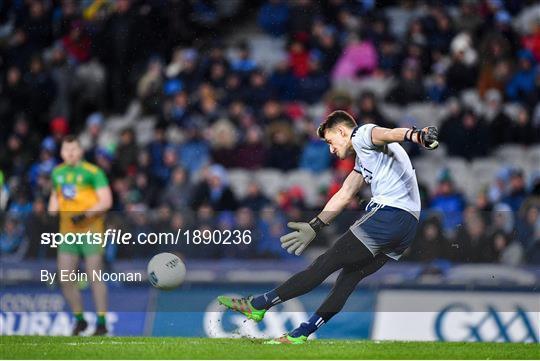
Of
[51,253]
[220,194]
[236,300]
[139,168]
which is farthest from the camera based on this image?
[139,168]

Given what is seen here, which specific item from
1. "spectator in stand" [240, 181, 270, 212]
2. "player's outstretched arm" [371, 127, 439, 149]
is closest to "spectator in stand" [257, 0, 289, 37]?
"spectator in stand" [240, 181, 270, 212]

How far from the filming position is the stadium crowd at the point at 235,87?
65.5 feet

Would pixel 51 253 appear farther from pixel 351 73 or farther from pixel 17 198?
pixel 351 73

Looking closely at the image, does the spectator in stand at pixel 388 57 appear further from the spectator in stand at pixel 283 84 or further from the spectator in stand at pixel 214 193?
the spectator in stand at pixel 214 193

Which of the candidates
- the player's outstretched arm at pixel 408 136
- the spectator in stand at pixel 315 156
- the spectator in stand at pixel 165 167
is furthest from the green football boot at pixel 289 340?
the spectator in stand at pixel 165 167

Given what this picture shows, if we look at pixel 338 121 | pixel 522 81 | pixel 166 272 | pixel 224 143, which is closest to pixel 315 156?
pixel 224 143

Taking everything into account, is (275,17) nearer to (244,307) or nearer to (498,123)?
(498,123)

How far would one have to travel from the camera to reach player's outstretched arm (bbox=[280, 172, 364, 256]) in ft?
40.8

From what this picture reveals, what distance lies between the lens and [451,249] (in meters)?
14.2

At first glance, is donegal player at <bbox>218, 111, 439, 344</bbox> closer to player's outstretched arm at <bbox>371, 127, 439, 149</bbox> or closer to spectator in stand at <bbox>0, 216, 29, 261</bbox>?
player's outstretched arm at <bbox>371, 127, 439, 149</bbox>

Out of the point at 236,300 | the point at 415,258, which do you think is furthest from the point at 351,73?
the point at 236,300

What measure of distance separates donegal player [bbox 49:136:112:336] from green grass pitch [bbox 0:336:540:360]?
1119mm

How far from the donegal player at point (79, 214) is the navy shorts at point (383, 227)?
3.48m

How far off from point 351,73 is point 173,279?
9086mm
